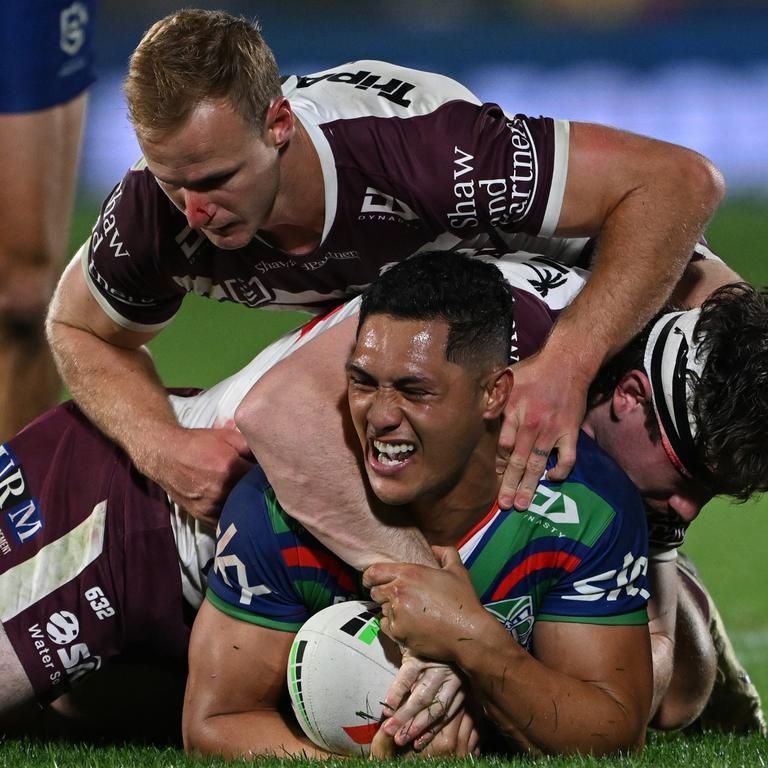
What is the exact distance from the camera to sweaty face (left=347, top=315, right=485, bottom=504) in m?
3.62

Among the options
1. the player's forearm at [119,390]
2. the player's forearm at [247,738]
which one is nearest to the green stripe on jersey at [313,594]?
the player's forearm at [247,738]

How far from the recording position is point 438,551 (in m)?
3.79

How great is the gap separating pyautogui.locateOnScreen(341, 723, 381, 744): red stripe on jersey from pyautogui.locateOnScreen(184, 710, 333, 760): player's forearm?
8 centimetres

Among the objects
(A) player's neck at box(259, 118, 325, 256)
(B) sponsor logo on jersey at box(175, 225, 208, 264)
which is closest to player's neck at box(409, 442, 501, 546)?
(A) player's neck at box(259, 118, 325, 256)

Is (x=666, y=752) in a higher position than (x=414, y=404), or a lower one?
lower

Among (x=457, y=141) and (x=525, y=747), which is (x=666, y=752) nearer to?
(x=525, y=747)

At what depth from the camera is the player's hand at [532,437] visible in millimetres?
3771

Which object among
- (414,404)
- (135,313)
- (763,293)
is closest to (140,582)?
(135,313)

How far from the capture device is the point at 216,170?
4.16 metres

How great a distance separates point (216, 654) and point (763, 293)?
1873 millimetres

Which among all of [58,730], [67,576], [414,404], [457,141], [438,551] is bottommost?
[58,730]

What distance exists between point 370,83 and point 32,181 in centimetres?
228

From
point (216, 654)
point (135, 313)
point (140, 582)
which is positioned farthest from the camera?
point (135, 313)

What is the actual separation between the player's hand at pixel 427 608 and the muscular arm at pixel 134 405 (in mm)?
857
